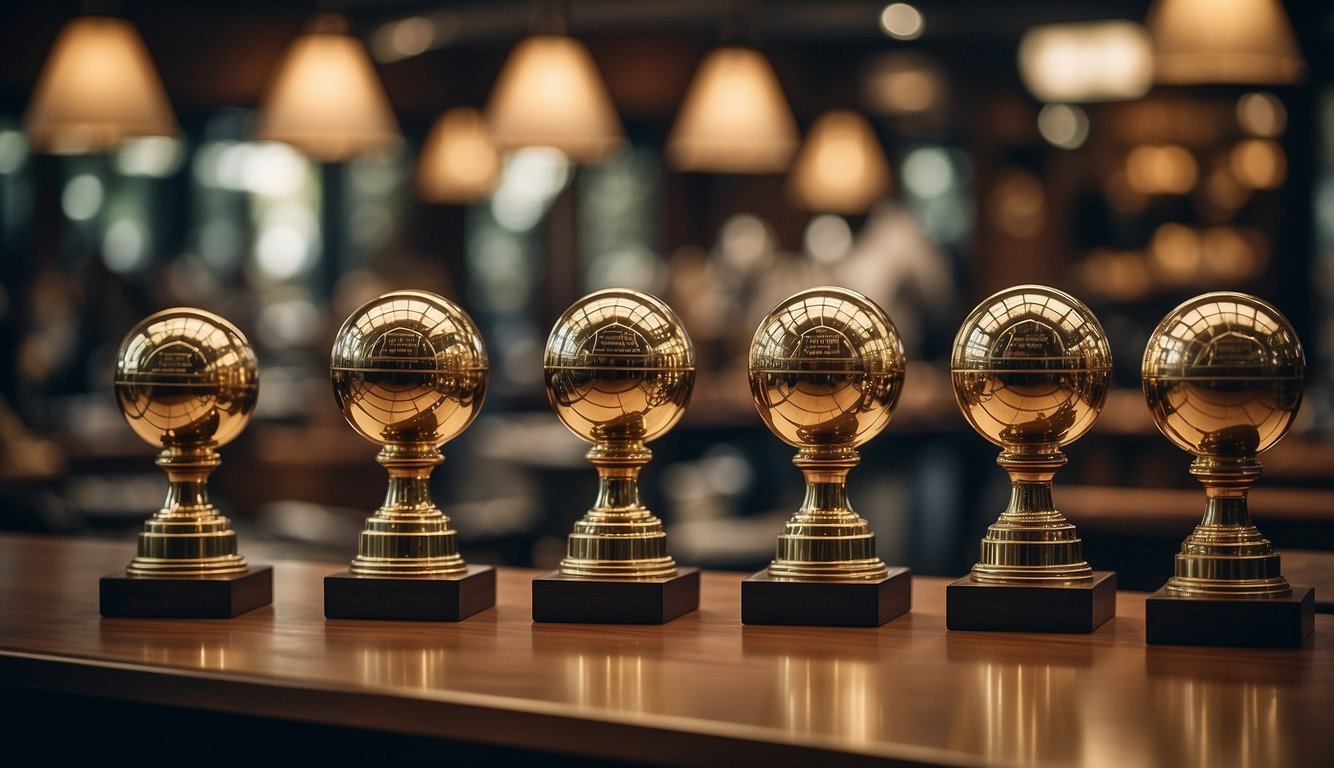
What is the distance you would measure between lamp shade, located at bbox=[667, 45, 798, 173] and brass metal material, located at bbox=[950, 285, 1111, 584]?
3208 millimetres

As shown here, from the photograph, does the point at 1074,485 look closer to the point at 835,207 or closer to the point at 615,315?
the point at 835,207

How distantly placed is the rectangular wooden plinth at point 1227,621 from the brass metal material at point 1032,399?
0.11 metres

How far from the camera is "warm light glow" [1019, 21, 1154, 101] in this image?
9.95 metres

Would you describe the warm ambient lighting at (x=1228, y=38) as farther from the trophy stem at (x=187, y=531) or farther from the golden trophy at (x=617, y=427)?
the trophy stem at (x=187, y=531)

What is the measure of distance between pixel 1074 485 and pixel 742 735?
20.2ft

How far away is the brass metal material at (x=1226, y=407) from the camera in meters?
1.64

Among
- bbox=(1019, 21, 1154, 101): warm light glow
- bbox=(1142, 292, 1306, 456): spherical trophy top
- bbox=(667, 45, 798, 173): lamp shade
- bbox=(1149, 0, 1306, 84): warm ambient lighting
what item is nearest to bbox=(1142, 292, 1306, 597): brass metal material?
bbox=(1142, 292, 1306, 456): spherical trophy top

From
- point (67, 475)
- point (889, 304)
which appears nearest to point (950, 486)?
point (889, 304)

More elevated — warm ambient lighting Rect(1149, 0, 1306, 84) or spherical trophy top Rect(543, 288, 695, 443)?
warm ambient lighting Rect(1149, 0, 1306, 84)

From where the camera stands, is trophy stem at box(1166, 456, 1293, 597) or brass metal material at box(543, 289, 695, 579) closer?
trophy stem at box(1166, 456, 1293, 597)

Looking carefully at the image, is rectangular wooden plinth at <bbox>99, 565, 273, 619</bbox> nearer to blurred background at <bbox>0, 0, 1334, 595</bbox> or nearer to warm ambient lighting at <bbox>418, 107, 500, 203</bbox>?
blurred background at <bbox>0, 0, 1334, 595</bbox>

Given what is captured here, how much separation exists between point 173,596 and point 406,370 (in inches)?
14.4

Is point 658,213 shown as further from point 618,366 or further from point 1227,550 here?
point 1227,550

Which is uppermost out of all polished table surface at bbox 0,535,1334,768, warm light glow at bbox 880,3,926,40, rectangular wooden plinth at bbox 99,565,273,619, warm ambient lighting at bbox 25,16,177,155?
warm light glow at bbox 880,3,926,40
